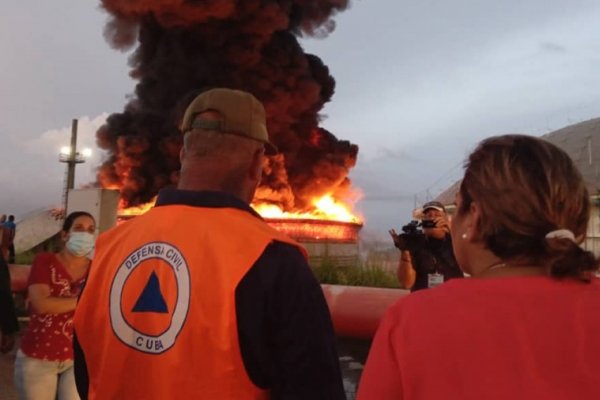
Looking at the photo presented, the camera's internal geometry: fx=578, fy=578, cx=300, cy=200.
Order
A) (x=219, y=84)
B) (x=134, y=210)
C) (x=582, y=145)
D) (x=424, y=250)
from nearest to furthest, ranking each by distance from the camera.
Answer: (x=424, y=250)
(x=134, y=210)
(x=219, y=84)
(x=582, y=145)

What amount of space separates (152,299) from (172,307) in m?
0.08

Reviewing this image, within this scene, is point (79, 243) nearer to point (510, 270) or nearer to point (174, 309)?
point (174, 309)

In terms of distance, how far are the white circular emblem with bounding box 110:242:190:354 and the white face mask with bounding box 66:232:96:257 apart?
2.33 m

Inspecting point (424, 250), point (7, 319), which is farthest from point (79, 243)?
point (424, 250)

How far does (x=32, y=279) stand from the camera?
382 centimetres

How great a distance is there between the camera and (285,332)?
5.33ft

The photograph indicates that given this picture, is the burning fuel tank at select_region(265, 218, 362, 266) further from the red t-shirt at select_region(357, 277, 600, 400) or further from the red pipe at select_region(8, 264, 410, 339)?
the red t-shirt at select_region(357, 277, 600, 400)

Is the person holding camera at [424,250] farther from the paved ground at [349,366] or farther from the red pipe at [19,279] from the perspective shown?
the red pipe at [19,279]

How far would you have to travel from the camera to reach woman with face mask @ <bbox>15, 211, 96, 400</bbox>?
365 cm

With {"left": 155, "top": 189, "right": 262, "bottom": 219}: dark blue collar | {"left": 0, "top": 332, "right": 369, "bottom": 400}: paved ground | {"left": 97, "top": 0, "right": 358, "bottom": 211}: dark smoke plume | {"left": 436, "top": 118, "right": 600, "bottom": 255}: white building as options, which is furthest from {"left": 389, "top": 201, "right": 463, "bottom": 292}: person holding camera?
{"left": 436, "top": 118, "right": 600, "bottom": 255}: white building

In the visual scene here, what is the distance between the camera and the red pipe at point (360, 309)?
5699 millimetres

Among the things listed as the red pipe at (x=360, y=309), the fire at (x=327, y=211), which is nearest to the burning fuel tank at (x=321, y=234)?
the fire at (x=327, y=211)

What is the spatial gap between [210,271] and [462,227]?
0.72 meters

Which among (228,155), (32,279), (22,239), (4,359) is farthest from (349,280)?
(22,239)
